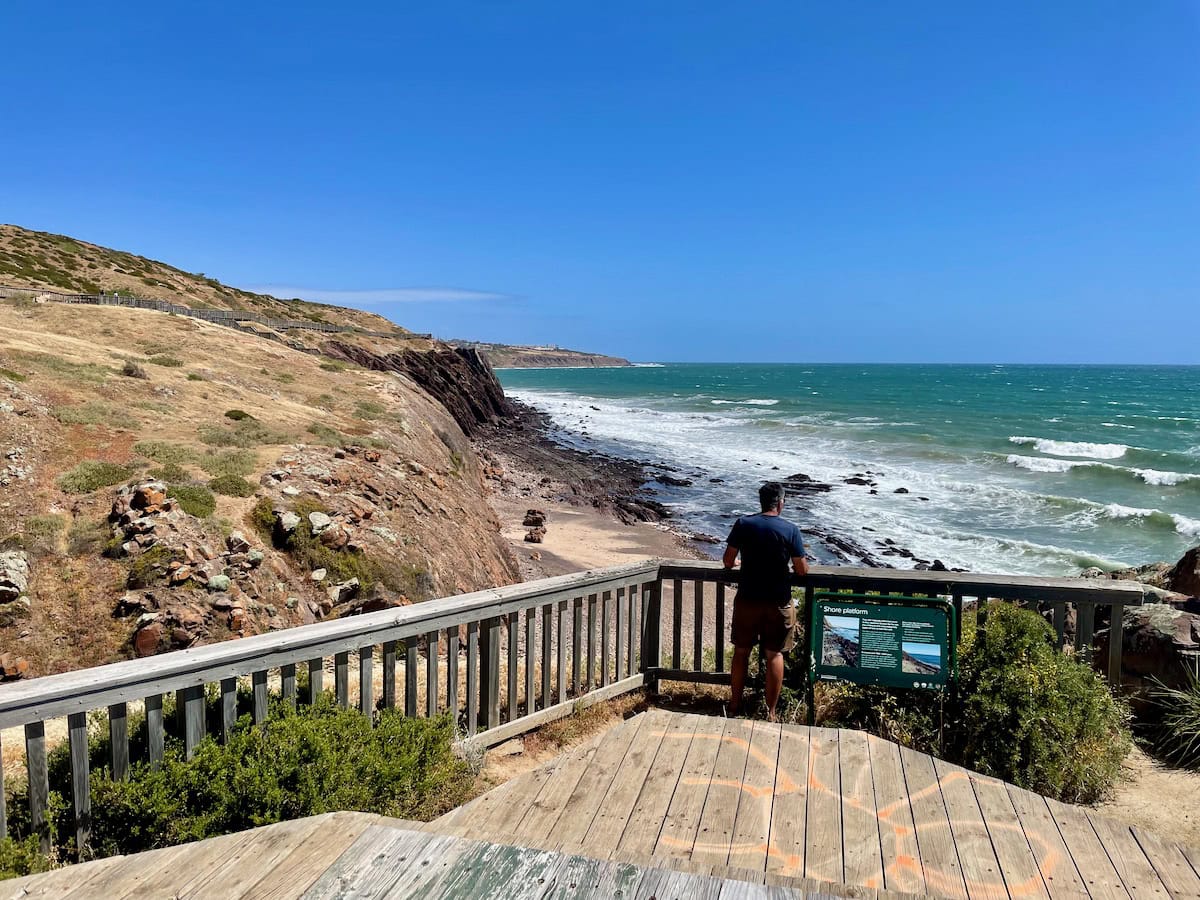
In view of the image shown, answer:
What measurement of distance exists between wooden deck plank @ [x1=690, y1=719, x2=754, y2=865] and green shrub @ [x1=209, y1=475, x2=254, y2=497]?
330 inches

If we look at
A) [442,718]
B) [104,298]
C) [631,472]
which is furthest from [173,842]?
[104,298]

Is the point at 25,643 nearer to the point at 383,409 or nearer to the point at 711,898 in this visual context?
the point at 711,898

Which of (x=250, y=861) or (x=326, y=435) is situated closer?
(x=250, y=861)

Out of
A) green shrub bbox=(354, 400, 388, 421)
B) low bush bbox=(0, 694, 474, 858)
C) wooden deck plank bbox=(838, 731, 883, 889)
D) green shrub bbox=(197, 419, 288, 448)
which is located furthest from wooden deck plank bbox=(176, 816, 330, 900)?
green shrub bbox=(354, 400, 388, 421)

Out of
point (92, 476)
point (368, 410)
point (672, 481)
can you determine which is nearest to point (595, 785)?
point (92, 476)

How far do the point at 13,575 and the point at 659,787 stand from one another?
7.45 m

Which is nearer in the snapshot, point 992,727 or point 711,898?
point 711,898

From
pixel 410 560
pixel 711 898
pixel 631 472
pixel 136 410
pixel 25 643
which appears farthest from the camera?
pixel 631 472

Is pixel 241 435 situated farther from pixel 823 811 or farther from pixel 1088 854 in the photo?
pixel 1088 854

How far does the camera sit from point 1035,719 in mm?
4133

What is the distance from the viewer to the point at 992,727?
4.25 m

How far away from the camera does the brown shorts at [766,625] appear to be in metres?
4.87

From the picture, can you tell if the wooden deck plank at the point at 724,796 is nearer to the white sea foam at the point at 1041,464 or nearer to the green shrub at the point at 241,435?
the green shrub at the point at 241,435

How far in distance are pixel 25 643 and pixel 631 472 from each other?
2919 cm
